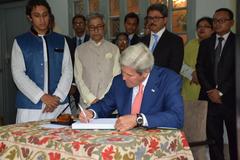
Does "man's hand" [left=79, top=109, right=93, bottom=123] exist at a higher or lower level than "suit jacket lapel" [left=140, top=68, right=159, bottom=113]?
lower

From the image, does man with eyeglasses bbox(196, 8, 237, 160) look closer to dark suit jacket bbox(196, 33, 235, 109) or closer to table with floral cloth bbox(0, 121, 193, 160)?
dark suit jacket bbox(196, 33, 235, 109)

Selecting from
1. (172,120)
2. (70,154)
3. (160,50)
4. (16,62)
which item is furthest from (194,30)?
(70,154)

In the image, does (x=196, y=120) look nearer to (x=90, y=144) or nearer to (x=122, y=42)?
(x=90, y=144)

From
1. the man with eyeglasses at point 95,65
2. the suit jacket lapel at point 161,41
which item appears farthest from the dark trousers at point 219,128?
the man with eyeglasses at point 95,65

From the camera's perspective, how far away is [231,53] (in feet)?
12.0

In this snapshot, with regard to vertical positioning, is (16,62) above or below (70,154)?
above

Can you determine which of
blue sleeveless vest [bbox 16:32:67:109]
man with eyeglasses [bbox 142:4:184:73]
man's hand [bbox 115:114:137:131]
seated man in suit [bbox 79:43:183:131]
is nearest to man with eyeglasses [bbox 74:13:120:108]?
man with eyeglasses [bbox 142:4:184:73]

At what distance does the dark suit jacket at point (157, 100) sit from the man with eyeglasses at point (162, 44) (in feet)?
3.44

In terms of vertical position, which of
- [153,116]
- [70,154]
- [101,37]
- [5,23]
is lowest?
[70,154]

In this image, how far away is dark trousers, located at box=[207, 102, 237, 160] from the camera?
368 centimetres

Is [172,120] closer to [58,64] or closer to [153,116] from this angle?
[153,116]

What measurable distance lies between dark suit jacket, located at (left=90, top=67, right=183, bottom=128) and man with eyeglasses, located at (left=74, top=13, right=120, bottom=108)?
1.11m

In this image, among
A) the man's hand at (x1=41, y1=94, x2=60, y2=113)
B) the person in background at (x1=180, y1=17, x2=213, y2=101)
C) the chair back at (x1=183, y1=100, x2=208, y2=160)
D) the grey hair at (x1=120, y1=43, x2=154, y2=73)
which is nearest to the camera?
the grey hair at (x1=120, y1=43, x2=154, y2=73)

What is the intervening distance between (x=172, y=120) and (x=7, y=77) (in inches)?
234
